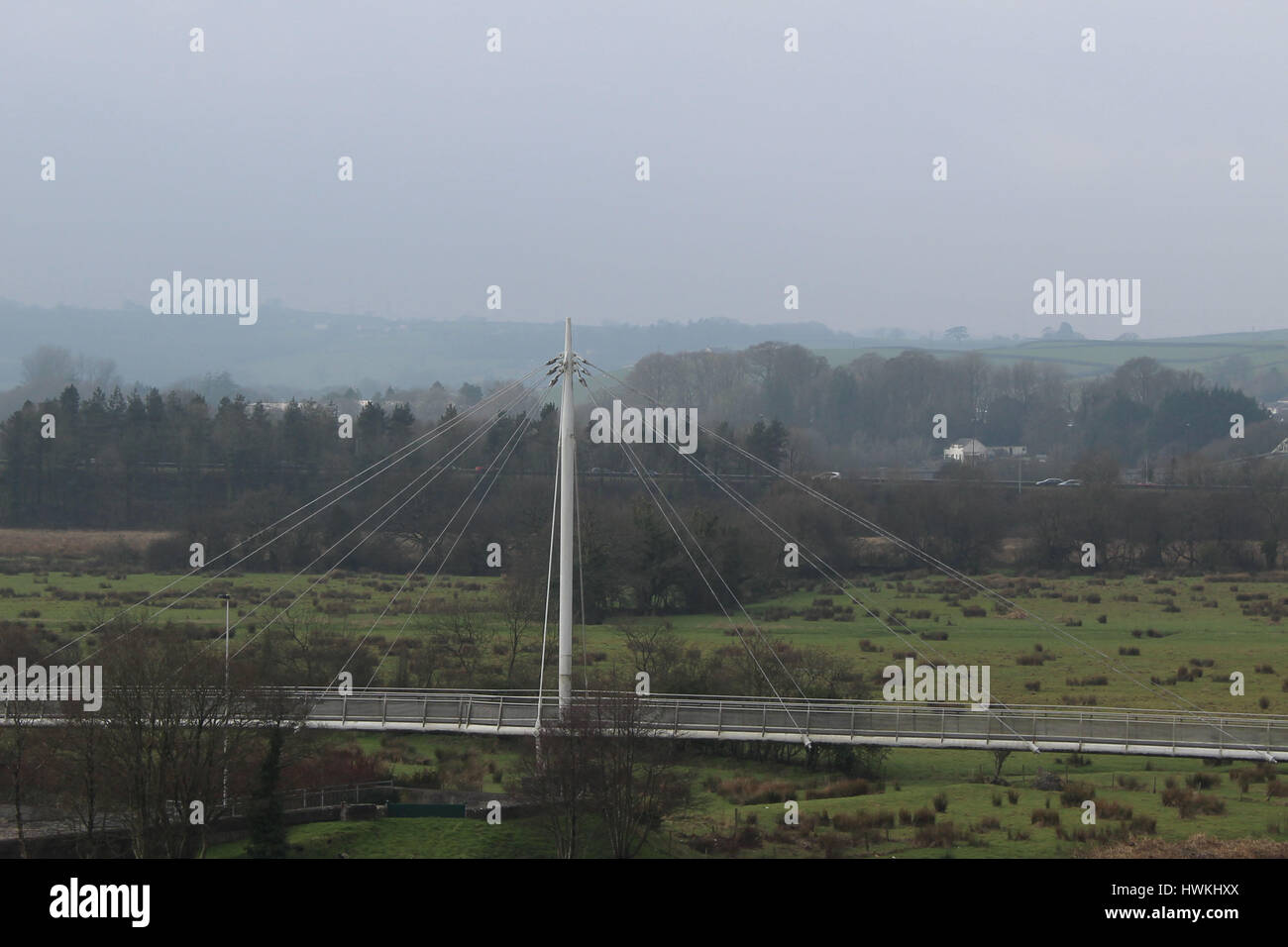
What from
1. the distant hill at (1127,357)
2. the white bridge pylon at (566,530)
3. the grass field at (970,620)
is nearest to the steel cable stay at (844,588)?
the grass field at (970,620)

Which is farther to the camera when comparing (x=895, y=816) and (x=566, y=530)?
(x=566, y=530)

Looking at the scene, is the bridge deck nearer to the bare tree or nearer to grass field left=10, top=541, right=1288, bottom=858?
grass field left=10, top=541, right=1288, bottom=858

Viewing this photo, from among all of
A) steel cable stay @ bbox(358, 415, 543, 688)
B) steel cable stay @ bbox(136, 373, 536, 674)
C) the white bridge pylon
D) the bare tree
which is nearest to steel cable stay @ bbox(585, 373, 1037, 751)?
the bare tree

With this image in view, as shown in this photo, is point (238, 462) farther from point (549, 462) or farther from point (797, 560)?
point (797, 560)

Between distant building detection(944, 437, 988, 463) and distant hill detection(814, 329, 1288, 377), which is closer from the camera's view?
distant building detection(944, 437, 988, 463)

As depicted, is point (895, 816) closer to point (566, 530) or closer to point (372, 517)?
point (566, 530)

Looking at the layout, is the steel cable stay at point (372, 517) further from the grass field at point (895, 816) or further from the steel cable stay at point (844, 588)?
the grass field at point (895, 816)

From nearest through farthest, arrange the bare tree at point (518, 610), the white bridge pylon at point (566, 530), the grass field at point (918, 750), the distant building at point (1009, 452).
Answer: the grass field at point (918, 750) < the white bridge pylon at point (566, 530) < the bare tree at point (518, 610) < the distant building at point (1009, 452)

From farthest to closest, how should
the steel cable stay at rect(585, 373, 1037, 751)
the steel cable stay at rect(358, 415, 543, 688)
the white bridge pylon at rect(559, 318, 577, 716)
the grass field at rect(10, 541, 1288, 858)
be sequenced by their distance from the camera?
the steel cable stay at rect(358, 415, 543, 688), the steel cable stay at rect(585, 373, 1037, 751), the white bridge pylon at rect(559, 318, 577, 716), the grass field at rect(10, 541, 1288, 858)

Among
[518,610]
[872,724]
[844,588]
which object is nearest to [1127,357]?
[844,588]

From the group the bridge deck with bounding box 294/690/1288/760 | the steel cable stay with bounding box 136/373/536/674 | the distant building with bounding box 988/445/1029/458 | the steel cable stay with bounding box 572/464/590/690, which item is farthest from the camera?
the distant building with bounding box 988/445/1029/458

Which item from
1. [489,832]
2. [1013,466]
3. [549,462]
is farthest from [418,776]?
[1013,466]
